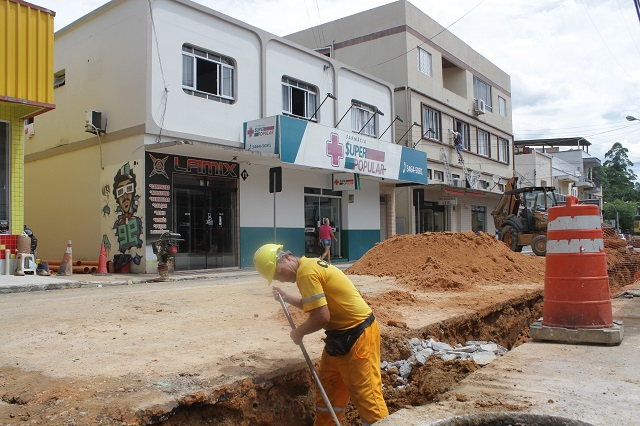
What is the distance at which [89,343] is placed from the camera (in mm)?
5102

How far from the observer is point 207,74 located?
52.5ft

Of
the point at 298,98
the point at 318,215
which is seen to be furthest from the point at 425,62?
the point at 318,215

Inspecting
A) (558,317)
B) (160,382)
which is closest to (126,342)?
(160,382)

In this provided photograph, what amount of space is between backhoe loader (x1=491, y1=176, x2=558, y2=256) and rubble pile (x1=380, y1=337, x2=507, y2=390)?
49.8ft

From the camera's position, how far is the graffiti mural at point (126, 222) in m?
14.3

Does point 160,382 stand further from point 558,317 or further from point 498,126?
point 498,126

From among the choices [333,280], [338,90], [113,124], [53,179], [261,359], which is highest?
[338,90]

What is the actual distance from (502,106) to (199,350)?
37013 mm

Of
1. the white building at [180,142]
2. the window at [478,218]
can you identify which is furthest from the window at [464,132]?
the white building at [180,142]

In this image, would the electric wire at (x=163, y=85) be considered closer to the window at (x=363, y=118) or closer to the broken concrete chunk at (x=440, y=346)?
the window at (x=363, y=118)

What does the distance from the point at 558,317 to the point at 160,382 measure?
12.1 ft

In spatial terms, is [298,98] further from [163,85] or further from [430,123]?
[430,123]

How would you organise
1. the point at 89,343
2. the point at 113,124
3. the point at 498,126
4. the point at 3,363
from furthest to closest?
1. the point at 498,126
2. the point at 113,124
3. the point at 89,343
4. the point at 3,363

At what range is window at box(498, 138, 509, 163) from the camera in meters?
36.7
